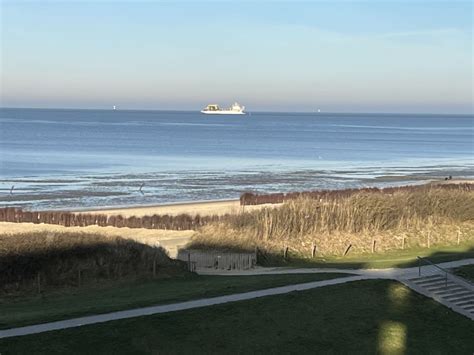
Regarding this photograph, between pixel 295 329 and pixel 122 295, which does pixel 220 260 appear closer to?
pixel 122 295

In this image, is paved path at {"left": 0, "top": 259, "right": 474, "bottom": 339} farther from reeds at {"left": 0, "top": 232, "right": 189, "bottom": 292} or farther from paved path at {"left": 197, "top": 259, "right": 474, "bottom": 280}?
reeds at {"left": 0, "top": 232, "right": 189, "bottom": 292}

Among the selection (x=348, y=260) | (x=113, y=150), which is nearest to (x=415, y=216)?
(x=348, y=260)

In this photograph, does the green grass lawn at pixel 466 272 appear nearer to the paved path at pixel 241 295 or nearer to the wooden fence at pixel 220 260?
the paved path at pixel 241 295

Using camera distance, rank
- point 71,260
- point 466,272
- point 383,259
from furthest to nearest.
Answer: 1. point 383,259
2. point 71,260
3. point 466,272

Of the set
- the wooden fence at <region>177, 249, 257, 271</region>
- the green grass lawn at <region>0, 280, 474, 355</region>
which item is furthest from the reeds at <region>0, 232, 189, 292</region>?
the green grass lawn at <region>0, 280, 474, 355</region>

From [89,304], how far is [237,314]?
4.09m

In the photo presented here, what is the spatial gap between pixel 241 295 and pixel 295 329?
2379 millimetres

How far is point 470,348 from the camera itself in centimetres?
1864

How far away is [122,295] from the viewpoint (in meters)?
21.5

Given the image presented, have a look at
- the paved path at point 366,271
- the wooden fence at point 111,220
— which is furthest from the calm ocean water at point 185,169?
the paved path at point 366,271

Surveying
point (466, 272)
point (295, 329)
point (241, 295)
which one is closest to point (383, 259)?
point (466, 272)

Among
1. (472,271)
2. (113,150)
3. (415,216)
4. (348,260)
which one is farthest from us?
(113,150)

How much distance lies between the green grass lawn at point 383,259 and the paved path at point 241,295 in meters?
1.24

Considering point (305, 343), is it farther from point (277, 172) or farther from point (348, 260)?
point (277, 172)
